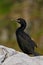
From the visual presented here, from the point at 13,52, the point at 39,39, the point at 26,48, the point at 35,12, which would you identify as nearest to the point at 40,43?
the point at 39,39

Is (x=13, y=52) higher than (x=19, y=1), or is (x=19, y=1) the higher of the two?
(x=19, y=1)

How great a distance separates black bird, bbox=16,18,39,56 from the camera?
560 inches

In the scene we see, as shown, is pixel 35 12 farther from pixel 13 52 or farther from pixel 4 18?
pixel 13 52

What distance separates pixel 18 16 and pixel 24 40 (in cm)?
714

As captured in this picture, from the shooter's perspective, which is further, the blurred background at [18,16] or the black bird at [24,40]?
the blurred background at [18,16]

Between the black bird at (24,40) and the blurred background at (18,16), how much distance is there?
439 centimetres

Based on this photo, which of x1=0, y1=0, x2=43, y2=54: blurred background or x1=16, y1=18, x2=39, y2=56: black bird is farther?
x1=0, y1=0, x2=43, y2=54: blurred background

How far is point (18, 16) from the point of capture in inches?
846

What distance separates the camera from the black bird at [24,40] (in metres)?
14.2

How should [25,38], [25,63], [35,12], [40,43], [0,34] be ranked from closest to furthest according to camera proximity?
1. [25,63]
2. [25,38]
3. [40,43]
4. [0,34]
5. [35,12]

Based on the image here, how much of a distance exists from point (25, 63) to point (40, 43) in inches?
311

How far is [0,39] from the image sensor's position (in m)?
20.2

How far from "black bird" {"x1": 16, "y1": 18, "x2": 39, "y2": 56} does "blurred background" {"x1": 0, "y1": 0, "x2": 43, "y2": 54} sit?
4388 millimetres

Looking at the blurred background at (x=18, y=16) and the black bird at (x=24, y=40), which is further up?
the blurred background at (x=18, y=16)
